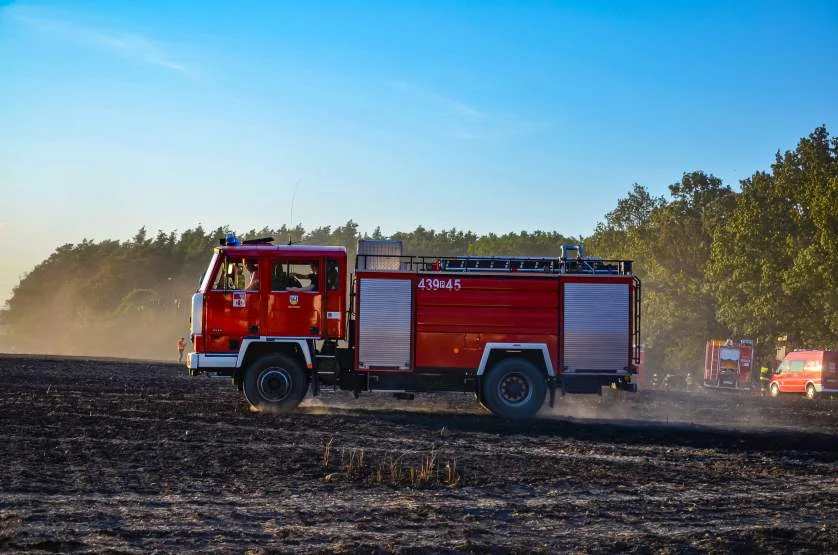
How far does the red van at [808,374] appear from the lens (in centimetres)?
4819

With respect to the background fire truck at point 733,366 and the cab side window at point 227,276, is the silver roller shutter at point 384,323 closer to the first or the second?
the cab side window at point 227,276

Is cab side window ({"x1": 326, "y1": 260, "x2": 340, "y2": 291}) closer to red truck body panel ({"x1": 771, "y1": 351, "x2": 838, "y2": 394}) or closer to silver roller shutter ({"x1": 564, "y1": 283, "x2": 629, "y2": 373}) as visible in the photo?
silver roller shutter ({"x1": 564, "y1": 283, "x2": 629, "y2": 373})

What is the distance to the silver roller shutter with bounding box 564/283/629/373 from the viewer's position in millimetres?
21906

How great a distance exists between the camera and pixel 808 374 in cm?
4959

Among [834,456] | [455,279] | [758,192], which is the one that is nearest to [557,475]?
[834,456]

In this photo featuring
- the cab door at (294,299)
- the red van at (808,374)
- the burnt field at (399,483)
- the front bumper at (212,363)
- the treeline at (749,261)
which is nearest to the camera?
the burnt field at (399,483)

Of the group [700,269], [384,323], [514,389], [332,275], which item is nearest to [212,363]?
[332,275]

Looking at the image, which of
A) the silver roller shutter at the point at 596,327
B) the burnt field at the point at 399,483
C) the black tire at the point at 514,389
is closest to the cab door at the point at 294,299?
the burnt field at the point at 399,483

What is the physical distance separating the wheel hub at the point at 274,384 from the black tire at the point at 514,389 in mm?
4026

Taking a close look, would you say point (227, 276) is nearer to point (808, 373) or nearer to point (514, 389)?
point (514, 389)

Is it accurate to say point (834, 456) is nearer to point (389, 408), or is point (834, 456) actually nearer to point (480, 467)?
point (480, 467)

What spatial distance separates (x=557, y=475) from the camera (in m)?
13.4

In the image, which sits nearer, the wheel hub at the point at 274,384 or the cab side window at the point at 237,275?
the wheel hub at the point at 274,384

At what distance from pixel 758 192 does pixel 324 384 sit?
4976cm
